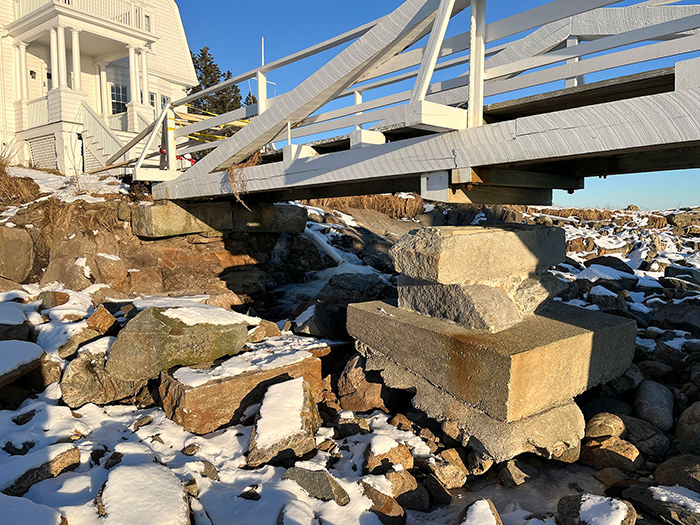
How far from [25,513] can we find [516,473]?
3.03 metres

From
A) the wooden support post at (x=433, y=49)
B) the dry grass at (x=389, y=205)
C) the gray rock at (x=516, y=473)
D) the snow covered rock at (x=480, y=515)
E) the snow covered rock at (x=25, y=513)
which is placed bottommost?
the gray rock at (x=516, y=473)

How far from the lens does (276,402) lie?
3.60 meters

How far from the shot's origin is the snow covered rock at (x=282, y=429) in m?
3.34

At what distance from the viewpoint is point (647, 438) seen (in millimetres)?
3529

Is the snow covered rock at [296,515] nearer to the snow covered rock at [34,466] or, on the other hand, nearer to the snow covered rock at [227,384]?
the snow covered rock at [227,384]

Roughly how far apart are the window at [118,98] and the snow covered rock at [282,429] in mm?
14745

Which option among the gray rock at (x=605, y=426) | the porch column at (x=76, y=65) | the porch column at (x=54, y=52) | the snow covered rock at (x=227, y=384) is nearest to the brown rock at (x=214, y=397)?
the snow covered rock at (x=227, y=384)

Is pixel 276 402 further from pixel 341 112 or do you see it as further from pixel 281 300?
pixel 281 300

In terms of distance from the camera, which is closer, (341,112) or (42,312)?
(341,112)

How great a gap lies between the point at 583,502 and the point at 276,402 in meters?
2.17

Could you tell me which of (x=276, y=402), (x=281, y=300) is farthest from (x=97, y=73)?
(x=276, y=402)

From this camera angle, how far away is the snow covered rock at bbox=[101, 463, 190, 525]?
7.66ft

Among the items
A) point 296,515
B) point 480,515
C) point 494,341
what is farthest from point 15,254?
point 480,515

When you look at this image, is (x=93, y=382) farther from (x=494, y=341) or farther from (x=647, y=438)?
(x=647, y=438)
